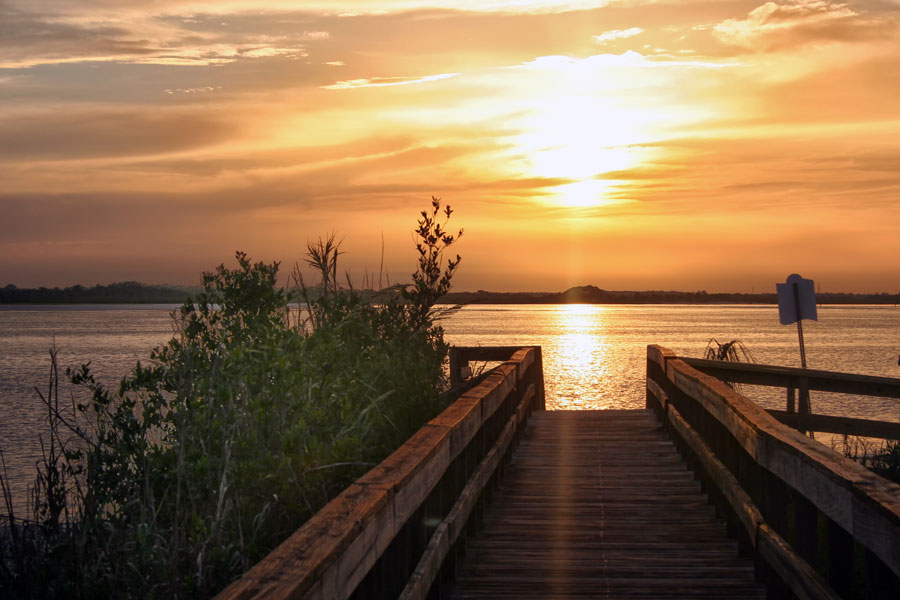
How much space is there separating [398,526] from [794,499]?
259 cm

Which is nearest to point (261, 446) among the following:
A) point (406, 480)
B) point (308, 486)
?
point (308, 486)

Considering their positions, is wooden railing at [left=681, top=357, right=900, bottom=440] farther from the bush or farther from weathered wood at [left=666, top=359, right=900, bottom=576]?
weathered wood at [left=666, top=359, right=900, bottom=576]

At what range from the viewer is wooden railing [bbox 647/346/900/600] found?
2.88 m

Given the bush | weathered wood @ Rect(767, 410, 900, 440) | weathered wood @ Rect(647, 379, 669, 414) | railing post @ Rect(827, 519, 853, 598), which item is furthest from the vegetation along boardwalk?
weathered wood @ Rect(767, 410, 900, 440)

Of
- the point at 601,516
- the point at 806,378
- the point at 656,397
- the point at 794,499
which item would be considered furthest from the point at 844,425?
the point at 794,499

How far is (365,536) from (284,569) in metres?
0.57

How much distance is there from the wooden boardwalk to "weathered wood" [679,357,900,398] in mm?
3480

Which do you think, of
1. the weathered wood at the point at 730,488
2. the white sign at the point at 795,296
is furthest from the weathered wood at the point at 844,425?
the weathered wood at the point at 730,488

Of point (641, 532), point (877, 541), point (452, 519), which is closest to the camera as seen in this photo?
point (877, 541)

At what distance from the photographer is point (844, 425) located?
11961mm

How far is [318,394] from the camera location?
6.48m

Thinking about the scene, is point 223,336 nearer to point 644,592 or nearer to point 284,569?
point 644,592

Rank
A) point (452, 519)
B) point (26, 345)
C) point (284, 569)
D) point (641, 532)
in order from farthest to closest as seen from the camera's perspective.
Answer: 1. point (26, 345)
2. point (641, 532)
3. point (452, 519)
4. point (284, 569)

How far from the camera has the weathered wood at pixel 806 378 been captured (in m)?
11.3
